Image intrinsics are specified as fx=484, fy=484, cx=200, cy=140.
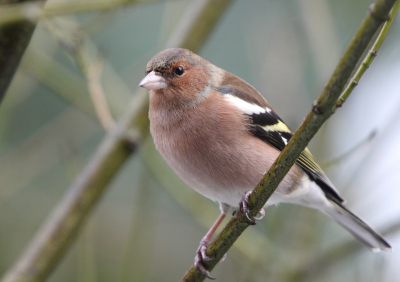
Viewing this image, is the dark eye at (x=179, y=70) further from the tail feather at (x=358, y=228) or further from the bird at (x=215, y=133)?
the tail feather at (x=358, y=228)

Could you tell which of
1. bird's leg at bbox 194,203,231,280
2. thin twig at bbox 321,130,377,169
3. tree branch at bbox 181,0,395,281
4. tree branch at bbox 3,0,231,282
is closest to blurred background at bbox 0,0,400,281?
thin twig at bbox 321,130,377,169

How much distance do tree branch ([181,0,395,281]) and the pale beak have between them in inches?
45.6

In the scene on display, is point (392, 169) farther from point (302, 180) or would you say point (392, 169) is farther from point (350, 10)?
point (350, 10)

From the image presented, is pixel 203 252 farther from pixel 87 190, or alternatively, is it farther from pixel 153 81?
pixel 153 81

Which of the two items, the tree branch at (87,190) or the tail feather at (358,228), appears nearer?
the tree branch at (87,190)

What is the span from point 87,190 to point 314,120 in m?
2.37

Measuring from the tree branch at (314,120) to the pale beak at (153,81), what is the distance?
1.16m

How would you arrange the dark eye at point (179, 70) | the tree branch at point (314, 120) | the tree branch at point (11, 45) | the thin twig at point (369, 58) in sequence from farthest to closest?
the dark eye at point (179, 70)
the tree branch at point (11, 45)
the thin twig at point (369, 58)
the tree branch at point (314, 120)

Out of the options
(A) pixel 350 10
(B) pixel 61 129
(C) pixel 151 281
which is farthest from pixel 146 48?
(C) pixel 151 281

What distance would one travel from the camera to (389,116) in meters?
4.20

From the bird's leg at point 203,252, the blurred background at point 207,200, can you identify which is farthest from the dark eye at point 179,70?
the bird's leg at point 203,252

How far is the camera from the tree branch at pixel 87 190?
11.9 feet

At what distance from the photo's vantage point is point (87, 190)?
389cm

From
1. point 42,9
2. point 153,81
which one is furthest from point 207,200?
point 42,9
